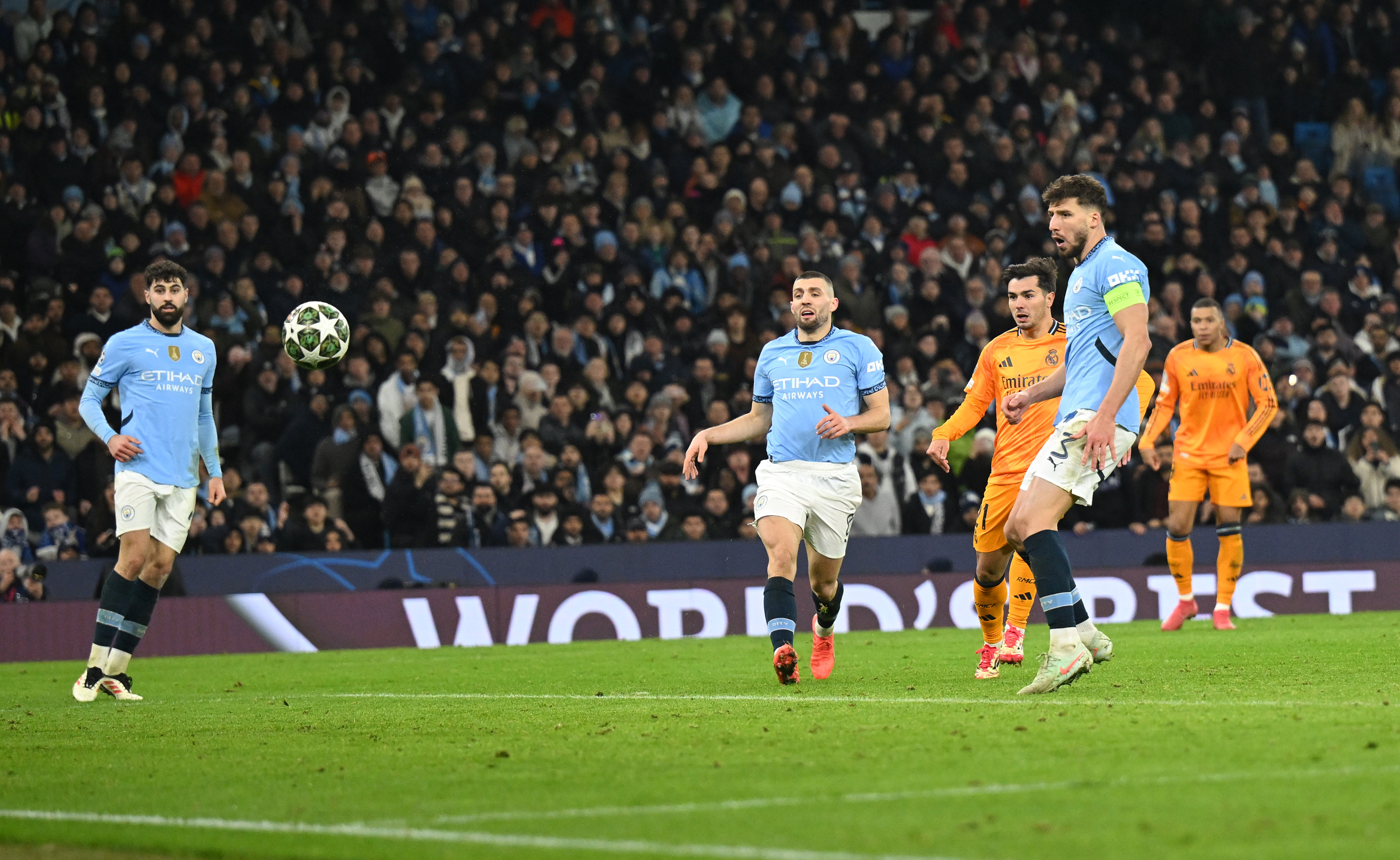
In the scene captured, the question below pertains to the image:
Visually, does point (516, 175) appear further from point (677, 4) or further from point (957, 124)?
point (957, 124)

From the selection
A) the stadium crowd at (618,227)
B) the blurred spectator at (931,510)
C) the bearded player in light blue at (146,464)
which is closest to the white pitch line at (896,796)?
the bearded player in light blue at (146,464)

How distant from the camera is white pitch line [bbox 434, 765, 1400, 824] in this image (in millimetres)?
5352

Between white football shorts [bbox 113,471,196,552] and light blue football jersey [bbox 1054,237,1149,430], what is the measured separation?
5559 mm

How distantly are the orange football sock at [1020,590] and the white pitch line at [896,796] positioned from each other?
200 inches

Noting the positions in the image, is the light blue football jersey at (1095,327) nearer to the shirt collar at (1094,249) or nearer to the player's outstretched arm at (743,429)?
the shirt collar at (1094,249)

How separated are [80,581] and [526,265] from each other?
642 cm

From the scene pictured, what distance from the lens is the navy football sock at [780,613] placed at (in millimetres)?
9914

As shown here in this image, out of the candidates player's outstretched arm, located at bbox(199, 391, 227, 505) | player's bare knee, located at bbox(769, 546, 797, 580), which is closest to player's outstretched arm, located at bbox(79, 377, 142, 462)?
player's outstretched arm, located at bbox(199, 391, 227, 505)

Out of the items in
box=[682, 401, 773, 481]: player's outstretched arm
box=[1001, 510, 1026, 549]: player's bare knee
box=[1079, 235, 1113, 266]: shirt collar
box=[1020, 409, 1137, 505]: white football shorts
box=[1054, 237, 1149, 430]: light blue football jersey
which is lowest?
box=[1001, 510, 1026, 549]: player's bare knee

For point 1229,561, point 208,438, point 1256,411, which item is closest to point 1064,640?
point 208,438

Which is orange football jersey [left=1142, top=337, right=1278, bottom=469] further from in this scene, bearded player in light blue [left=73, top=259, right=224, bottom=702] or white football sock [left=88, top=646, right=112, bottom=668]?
white football sock [left=88, top=646, right=112, bottom=668]

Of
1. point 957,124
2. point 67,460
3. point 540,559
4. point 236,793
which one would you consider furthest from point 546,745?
point 957,124

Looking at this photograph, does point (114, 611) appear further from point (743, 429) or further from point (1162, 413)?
point (1162, 413)

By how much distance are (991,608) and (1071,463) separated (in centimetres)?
259
